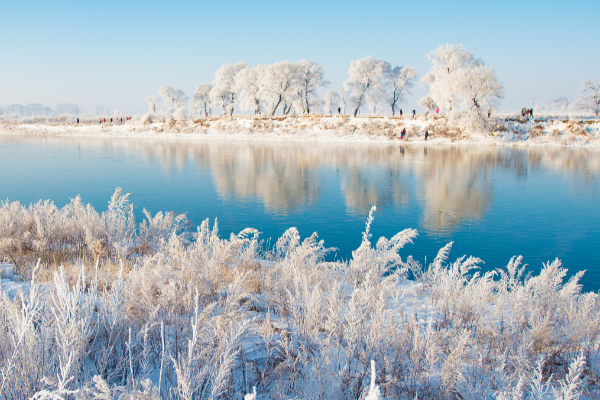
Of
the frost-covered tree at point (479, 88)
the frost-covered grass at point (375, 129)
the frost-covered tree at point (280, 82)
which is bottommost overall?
the frost-covered grass at point (375, 129)

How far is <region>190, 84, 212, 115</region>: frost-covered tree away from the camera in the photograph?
315ft

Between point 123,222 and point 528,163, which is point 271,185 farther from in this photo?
point 528,163

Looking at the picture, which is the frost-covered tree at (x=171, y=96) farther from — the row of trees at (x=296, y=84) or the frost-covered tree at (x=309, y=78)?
the frost-covered tree at (x=309, y=78)

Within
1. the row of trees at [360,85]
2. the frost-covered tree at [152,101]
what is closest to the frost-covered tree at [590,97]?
the row of trees at [360,85]

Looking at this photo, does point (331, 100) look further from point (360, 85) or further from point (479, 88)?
point (479, 88)

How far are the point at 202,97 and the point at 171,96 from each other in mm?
9040

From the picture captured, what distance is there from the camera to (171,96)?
3691 inches

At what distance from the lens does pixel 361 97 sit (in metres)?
66.6

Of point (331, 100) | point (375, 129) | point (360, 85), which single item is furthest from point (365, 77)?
point (331, 100)

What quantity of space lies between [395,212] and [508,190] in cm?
745

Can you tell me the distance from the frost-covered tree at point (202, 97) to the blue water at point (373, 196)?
74.5 m

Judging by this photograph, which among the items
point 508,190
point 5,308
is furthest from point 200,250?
point 508,190

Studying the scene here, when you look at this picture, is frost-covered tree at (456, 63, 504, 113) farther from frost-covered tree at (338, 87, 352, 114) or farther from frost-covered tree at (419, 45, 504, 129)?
frost-covered tree at (338, 87, 352, 114)

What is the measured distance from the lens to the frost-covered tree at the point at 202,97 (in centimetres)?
9600
